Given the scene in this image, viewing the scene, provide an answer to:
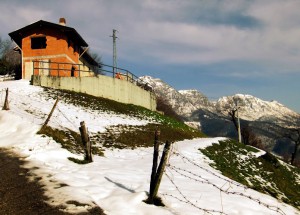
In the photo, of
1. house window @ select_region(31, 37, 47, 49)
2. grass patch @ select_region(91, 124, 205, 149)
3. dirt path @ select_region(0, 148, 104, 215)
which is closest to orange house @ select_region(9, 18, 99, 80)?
house window @ select_region(31, 37, 47, 49)

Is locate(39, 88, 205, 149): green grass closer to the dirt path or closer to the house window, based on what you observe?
the dirt path

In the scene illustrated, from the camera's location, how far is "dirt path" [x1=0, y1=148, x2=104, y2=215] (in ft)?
29.0

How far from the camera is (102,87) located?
46.2 metres

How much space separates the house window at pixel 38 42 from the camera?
1885 inches

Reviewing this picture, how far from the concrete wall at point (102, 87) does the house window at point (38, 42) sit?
8.33 meters

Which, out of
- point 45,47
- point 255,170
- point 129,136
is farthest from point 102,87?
point 255,170

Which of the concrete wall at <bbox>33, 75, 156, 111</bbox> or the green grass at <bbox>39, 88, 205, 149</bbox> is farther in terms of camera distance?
the concrete wall at <bbox>33, 75, 156, 111</bbox>

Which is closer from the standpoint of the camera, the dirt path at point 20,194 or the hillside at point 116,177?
the dirt path at point 20,194

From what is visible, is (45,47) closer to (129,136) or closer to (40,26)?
(40,26)

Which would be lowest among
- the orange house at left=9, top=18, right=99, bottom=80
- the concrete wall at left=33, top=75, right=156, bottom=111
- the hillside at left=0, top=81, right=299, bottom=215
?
the hillside at left=0, top=81, right=299, bottom=215

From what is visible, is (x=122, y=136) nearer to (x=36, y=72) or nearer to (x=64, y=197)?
(x=64, y=197)

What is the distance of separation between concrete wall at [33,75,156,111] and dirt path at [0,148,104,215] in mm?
29237

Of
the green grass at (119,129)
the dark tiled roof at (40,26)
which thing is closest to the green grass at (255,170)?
the green grass at (119,129)

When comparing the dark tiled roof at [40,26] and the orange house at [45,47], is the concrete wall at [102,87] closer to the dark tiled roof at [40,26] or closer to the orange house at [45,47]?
the orange house at [45,47]
